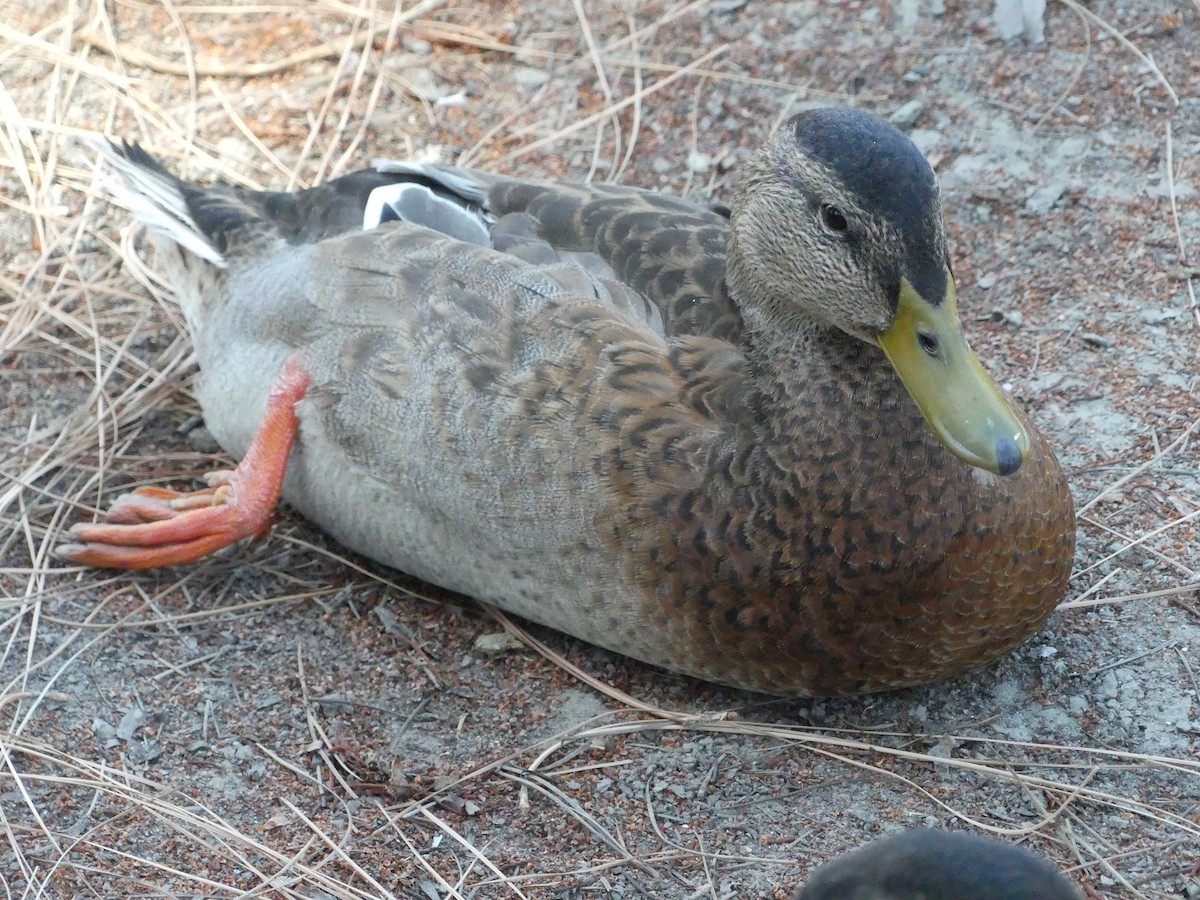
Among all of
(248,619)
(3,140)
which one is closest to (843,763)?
(248,619)

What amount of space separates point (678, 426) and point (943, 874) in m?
1.45

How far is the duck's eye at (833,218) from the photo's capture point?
2.84 meters

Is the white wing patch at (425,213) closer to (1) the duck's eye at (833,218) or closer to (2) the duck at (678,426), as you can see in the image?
(2) the duck at (678,426)

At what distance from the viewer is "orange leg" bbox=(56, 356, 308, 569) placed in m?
3.79

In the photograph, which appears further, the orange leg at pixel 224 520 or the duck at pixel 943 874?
the orange leg at pixel 224 520

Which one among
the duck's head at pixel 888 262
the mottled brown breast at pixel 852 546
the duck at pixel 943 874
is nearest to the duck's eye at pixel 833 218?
the duck's head at pixel 888 262

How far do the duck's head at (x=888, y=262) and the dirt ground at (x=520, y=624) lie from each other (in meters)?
0.79

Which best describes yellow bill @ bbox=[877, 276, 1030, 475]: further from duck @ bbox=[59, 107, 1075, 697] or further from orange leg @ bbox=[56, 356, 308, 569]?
orange leg @ bbox=[56, 356, 308, 569]

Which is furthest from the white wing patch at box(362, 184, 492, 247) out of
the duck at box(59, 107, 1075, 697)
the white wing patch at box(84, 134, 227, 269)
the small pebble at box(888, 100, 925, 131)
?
the small pebble at box(888, 100, 925, 131)

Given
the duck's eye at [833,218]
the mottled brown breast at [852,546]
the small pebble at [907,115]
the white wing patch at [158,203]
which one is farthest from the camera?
the small pebble at [907,115]

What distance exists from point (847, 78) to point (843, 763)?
275 cm

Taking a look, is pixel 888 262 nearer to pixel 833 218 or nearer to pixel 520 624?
pixel 833 218

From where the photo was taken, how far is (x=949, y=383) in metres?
2.77

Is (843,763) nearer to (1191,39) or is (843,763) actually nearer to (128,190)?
(128,190)
